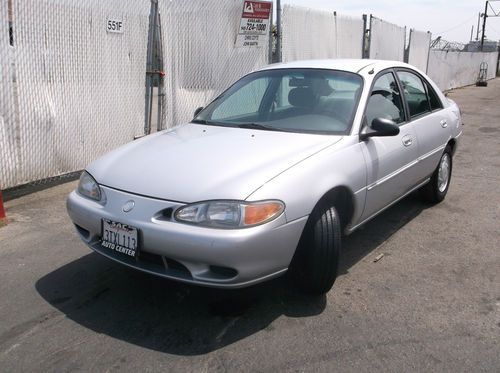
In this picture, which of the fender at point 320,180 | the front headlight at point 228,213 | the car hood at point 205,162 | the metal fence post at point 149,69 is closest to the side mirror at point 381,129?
the fender at point 320,180

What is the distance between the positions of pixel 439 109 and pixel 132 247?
3.69 meters

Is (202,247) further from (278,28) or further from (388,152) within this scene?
(278,28)

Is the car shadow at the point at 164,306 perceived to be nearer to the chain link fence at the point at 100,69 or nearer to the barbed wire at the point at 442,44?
the chain link fence at the point at 100,69

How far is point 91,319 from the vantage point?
9.96 feet

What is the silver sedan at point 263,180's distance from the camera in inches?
108

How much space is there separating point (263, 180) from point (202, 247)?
0.52 meters

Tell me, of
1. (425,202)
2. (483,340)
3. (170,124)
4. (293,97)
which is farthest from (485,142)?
(483,340)

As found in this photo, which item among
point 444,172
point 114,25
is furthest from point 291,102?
point 114,25

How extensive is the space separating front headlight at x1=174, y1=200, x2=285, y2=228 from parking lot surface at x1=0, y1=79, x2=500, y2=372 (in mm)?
667

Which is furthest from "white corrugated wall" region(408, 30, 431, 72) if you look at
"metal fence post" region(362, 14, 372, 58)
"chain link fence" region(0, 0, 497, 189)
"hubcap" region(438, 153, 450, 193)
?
"hubcap" region(438, 153, 450, 193)

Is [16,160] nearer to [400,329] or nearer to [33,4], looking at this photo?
[33,4]

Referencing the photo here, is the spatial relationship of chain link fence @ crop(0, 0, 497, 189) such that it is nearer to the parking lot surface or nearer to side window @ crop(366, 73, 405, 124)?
the parking lot surface

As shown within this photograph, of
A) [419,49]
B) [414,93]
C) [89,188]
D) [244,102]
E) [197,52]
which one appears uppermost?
[419,49]

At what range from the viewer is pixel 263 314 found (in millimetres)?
3115
